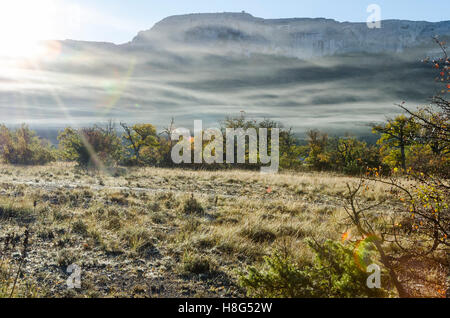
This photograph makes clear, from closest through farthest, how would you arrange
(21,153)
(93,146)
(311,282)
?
(311,282) < (93,146) < (21,153)

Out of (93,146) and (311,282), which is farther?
(93,146)

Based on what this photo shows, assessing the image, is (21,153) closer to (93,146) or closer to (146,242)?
(93,146)

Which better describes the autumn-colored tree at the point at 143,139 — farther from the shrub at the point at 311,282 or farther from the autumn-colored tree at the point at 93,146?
the shrub at the point at 311,282

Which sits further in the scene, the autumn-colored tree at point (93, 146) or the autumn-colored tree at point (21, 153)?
the autumn-colored tree at point (21, 153)

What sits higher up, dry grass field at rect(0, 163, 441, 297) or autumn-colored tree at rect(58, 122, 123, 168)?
dry grass field at rect(0, 163, 441, 297)

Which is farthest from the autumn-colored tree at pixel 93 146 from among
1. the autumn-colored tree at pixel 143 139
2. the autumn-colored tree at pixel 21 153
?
the autumn-colored tree at pixel 143 139

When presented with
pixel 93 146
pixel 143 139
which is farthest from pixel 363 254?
pixel 143 139

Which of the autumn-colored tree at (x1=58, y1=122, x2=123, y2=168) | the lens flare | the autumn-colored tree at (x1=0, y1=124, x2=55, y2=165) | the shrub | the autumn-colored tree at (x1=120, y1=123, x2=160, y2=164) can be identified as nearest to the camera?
the shrub

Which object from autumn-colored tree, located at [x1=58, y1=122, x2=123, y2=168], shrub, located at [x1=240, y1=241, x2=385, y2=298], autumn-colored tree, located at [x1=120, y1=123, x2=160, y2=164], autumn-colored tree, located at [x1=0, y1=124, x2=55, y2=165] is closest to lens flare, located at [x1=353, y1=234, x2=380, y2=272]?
shrub, located at [x1=240, y1=241, x2=385, y2=298]

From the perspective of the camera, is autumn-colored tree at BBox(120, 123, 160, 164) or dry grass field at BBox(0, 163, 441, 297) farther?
autumn-colored tree at BBox(120, 123, 160, 164)

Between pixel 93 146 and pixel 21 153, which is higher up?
pixel 93 146

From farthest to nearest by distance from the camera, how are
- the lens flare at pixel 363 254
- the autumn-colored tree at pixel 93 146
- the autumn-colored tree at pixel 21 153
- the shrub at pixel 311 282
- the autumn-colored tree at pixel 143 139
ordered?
1. the autumn-colored tree at pixel 143 139
2. the autumn-colored tree at pixel 21 153
3. the autumn-colored tree at pixel 93 146
4. the lens flare at pixel 363 254
5. the shrub at pixel 311 282

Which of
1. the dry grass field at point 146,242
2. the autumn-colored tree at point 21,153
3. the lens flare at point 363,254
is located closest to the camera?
the lens flare at point 363,254

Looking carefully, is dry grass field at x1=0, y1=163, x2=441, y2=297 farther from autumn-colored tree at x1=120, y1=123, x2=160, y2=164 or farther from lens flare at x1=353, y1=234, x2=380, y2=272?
autumn-colored tree at x1=120, y1=123, x2=160, y2=164
